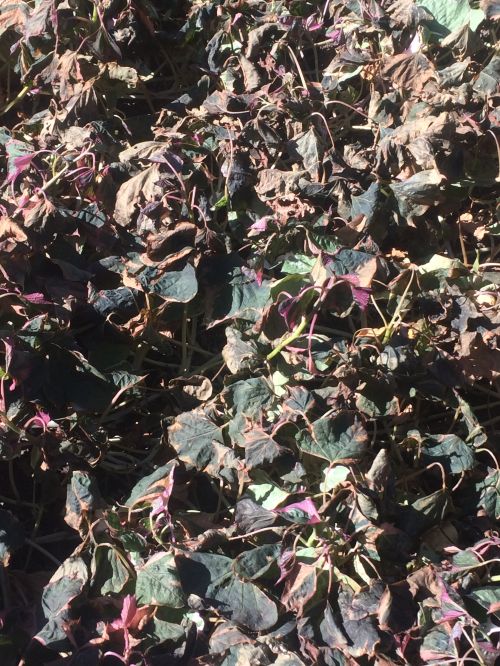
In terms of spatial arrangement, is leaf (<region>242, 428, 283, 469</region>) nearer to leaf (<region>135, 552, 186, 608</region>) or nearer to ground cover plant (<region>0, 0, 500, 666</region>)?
ground cover plant (<region>0, 0, 500, 666</region>)

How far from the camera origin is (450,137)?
5.14ft

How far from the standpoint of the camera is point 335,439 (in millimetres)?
1250

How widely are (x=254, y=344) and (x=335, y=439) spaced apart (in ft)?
0.82

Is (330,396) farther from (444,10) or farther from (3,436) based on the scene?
(444,10)

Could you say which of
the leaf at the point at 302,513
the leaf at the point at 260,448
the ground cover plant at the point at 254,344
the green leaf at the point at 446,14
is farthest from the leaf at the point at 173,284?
the green leaf at the point at 446,14

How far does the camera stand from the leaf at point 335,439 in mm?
1241

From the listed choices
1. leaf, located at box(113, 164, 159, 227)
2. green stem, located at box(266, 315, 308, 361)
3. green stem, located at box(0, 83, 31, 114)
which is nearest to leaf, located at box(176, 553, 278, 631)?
green stem, located at box(266, 315, 308, 361)

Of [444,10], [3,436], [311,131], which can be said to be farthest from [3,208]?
[444,10]

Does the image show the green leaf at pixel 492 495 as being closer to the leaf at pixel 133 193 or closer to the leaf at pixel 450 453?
the leaf at pixel 450 453

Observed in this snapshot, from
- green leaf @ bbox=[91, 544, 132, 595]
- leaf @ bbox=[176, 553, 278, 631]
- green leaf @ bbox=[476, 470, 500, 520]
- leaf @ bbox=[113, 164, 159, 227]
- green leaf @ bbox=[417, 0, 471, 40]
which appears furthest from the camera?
green leaf @ bbox=[417, 0, 471, 40]

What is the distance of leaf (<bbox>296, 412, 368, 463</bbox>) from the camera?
124cm

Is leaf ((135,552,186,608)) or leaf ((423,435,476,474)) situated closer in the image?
leaf ((135,552,186,608))

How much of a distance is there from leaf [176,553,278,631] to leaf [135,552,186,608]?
0.02 metres

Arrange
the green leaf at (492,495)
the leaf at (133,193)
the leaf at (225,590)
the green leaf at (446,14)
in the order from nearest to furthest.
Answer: the leaf at (225,590) → the green leaf at (492,495) → the leaf at (133,193) → the green leaf at (446,14)
